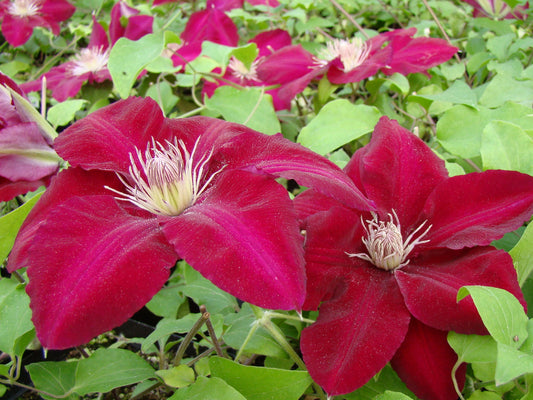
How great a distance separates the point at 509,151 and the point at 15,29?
4.16 ft

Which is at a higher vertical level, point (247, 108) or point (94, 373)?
point (247, 108)

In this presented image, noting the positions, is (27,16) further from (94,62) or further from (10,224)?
(10,224)

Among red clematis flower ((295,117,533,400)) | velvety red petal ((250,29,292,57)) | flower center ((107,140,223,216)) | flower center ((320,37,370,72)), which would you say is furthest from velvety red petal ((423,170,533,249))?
velvety red petal ((250,29,292,57))

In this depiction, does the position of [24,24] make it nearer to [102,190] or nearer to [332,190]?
[102,190]

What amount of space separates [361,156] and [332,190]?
155 mm

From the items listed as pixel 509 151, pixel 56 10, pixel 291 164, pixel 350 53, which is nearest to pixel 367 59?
pixel 350 53

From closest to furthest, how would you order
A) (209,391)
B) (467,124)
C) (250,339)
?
(209,391) → (250,339) → (467,124)

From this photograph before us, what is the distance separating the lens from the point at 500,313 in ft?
1.26

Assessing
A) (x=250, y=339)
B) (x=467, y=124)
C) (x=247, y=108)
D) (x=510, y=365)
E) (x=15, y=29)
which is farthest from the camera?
(x=15, y=29)

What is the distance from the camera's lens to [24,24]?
4.31 ft

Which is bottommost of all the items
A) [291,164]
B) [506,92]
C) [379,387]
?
[379,387]

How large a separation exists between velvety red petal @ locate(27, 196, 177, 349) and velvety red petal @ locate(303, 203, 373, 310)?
143 mm

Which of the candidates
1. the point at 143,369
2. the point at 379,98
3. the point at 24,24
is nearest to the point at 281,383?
the point at 143,369

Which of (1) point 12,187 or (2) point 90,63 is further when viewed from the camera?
(2) point 90,63
